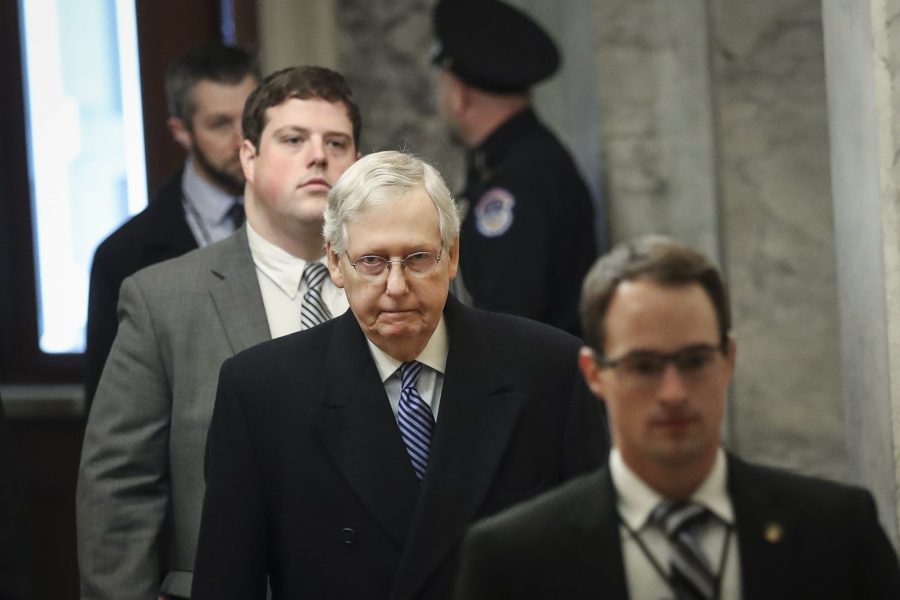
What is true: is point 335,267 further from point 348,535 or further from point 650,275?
point 650,275

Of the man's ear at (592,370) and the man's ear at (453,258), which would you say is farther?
the man's ear at (453,258)

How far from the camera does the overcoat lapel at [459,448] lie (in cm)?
278

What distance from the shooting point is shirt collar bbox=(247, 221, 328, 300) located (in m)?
3.57

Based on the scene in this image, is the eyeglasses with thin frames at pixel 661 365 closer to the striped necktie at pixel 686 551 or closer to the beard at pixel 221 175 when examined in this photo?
the striped necktie at pixel 686 551

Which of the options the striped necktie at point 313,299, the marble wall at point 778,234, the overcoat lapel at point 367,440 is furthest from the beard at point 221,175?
the overcoat lapel at point 367,440

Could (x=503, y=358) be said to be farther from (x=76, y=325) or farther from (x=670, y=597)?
(x=76, y=325)

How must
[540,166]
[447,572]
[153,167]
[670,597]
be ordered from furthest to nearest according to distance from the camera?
[153,167], [540,166], [447,572], [670,597]

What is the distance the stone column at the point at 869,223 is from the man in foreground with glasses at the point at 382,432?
849 millimetres

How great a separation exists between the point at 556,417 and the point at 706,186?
2.79 m

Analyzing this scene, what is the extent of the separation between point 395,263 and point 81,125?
143 inches

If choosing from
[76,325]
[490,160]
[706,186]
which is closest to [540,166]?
[490,160]

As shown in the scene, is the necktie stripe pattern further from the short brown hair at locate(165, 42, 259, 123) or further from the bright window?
the bright window

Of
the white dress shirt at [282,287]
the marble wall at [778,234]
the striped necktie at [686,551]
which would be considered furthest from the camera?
the marble wall at [778,234]

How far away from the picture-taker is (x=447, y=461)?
2.82m
